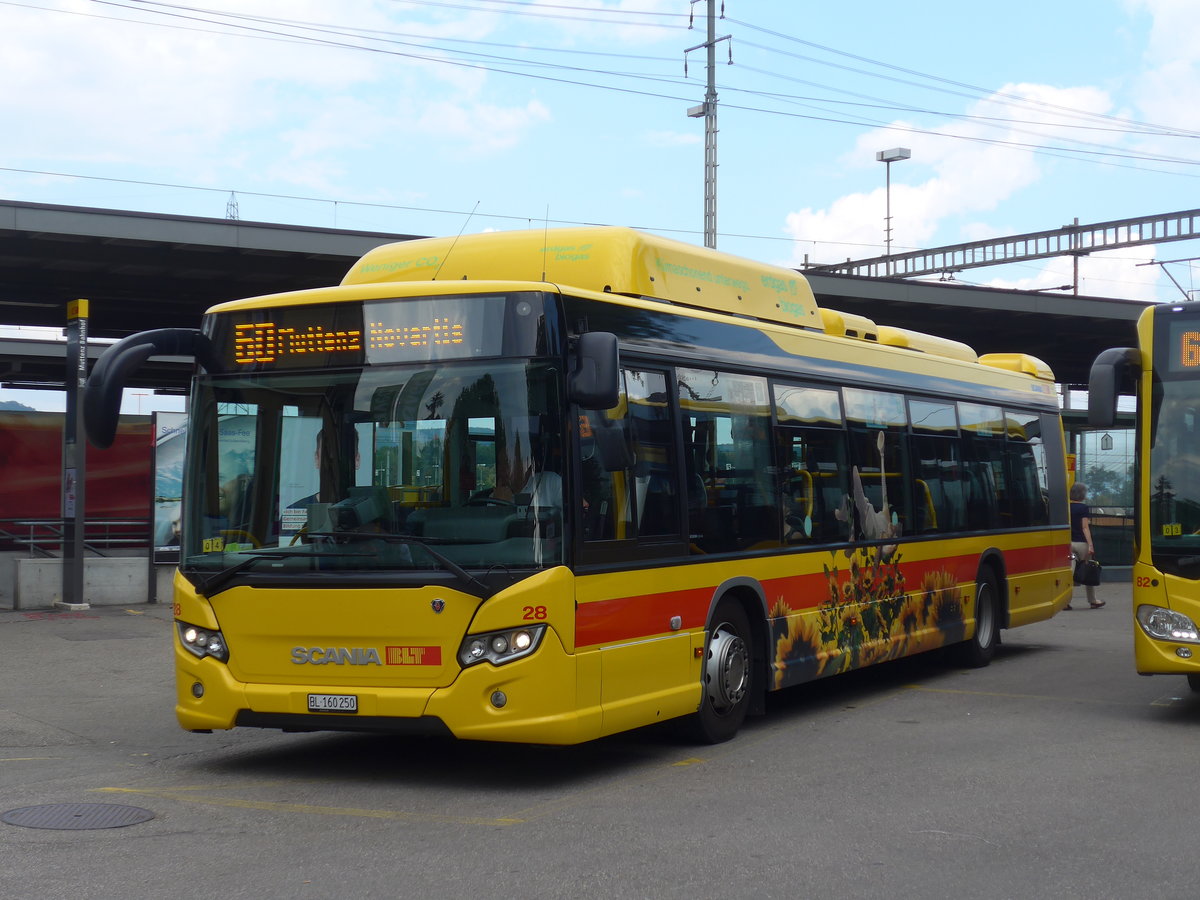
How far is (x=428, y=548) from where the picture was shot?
26.8 feet

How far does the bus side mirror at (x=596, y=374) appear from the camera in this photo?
316 inches

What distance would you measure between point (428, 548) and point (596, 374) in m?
1.34

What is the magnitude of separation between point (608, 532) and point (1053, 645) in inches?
390

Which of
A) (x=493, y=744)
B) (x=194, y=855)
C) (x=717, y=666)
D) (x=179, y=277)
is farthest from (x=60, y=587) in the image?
(x=194, y=855)

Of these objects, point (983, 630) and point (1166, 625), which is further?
point (983, 630)

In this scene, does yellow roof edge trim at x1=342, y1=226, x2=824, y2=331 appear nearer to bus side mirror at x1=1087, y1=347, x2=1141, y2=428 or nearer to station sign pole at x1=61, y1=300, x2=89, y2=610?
bus side mirror at x1=1087, y1=347, x2=1141, y2=428

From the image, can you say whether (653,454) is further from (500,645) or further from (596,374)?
(500,645)

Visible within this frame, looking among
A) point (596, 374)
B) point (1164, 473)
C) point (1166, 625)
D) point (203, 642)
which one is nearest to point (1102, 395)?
point (1164, 473)

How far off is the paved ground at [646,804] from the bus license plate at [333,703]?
460mm

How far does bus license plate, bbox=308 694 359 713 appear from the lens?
8.26 m

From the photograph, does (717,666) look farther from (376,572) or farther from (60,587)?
(60,587)

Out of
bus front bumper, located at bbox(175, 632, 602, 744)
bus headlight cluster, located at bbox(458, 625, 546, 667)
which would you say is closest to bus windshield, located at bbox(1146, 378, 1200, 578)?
bus front bumper, located at bbox(175, 632, 602, 744)

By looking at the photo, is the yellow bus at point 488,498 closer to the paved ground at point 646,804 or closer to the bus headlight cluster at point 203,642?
the bus headlight cluster at point 203,642

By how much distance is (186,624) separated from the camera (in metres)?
8.86
